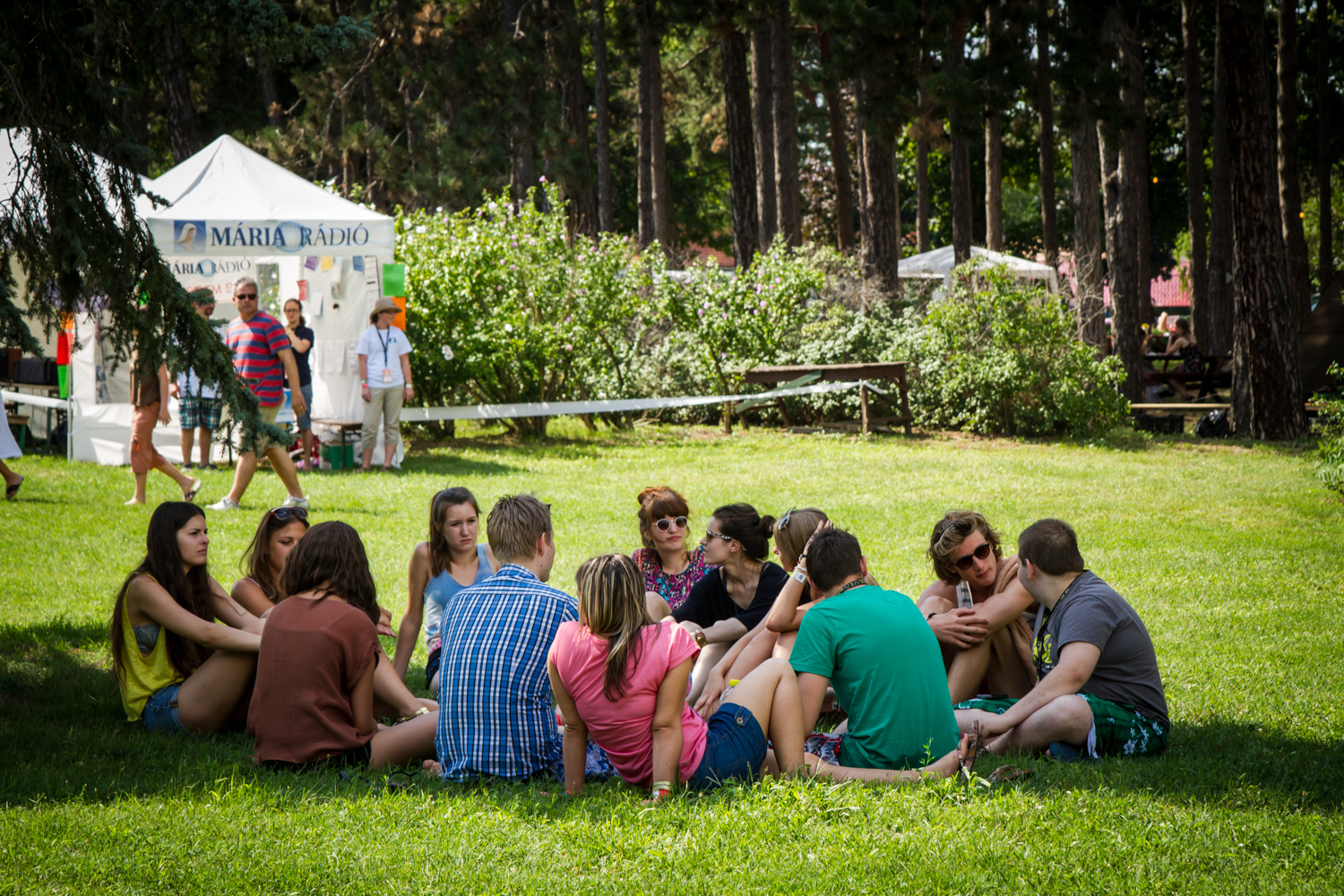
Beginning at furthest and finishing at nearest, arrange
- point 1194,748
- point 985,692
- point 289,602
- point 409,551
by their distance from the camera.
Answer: point 409,551
point 985,692
point 1194,748
point 289,602

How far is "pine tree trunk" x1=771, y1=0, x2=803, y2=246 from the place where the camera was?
21000 mm

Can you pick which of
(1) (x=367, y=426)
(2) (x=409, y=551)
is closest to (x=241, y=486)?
(2) (x=409, y=551)

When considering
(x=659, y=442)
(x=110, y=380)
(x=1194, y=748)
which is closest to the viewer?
(x=1194, y=748)

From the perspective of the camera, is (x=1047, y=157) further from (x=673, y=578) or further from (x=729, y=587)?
(x=729, y=587)

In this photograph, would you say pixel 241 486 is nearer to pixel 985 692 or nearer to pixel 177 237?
pixel 177 237

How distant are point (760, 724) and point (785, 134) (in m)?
18.7

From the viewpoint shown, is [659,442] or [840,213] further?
[840,213]

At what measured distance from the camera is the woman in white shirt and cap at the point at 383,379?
12375 millimetres

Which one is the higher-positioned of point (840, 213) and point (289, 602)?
point (840, 213)

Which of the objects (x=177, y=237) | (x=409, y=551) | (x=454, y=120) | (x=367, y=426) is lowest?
(x=409, y=551)

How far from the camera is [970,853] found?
3324mm

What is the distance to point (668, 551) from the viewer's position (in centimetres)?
546

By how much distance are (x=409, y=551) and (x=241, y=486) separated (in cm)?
219

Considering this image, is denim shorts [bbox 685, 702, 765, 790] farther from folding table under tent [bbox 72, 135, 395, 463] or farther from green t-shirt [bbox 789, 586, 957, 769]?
folding table under tent [bbox 72, 135, 395, 463]
